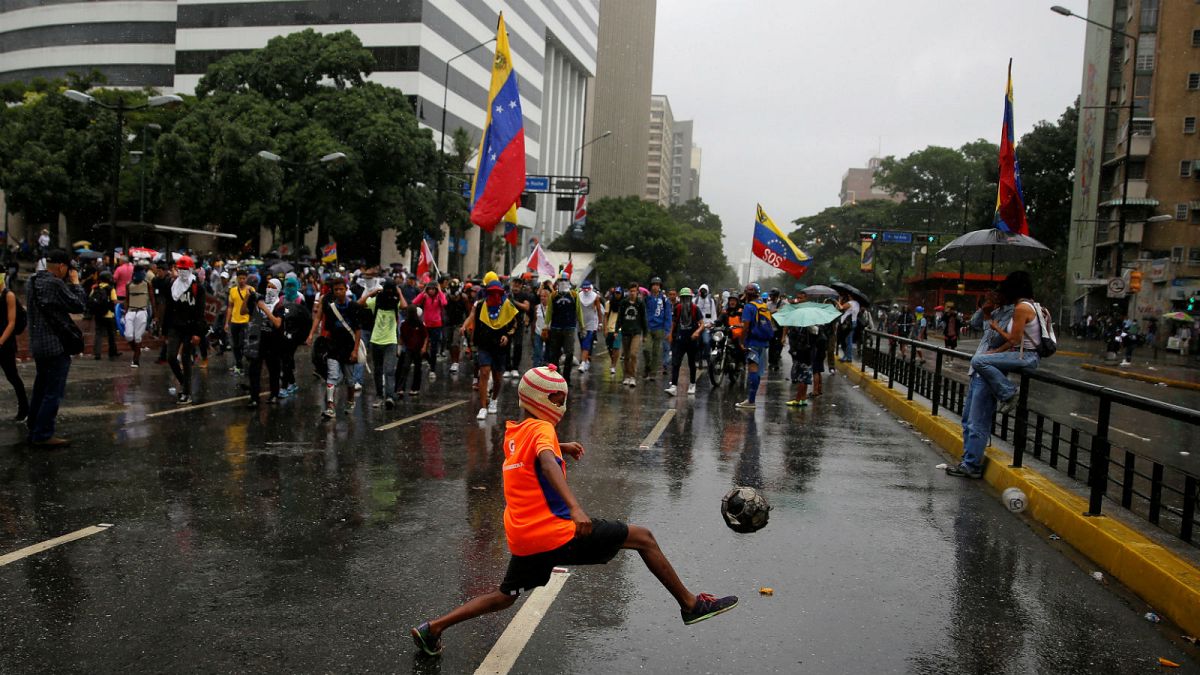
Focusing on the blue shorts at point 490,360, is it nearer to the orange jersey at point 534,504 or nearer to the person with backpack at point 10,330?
the person with backpack at point 10,330

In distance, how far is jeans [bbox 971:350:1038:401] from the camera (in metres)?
8.61

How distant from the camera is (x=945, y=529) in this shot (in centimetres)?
706

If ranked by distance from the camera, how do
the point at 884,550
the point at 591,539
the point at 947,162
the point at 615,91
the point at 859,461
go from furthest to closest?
the point at 615,91 → the point at 947,162 → the point at 859,461 → the point at 884,550 → the point at 591,539

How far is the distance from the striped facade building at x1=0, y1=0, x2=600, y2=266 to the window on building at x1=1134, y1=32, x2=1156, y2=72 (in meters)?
37.7

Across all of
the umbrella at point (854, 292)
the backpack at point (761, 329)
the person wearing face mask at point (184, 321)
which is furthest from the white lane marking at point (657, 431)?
the umbrella at point (854, 292)

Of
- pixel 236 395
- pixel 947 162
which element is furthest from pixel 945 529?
pixel 947 162

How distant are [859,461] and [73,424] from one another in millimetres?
8166

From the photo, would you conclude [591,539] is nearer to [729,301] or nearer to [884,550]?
[884,550]

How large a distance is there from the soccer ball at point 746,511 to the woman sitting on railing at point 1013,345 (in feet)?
15.8

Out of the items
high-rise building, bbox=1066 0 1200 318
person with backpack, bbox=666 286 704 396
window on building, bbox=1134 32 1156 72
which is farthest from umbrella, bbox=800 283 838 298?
window on building, bbox=1134 32 1156 72

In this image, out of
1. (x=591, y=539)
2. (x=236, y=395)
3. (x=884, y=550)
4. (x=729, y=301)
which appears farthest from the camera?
(x=729, y=301)

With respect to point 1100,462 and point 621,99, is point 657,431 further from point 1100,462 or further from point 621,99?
point 621,99

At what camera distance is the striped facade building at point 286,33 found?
53.9 metres

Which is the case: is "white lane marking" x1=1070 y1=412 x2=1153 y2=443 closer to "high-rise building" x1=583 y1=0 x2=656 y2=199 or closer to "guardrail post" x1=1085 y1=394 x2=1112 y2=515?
"guardrail post" x1=1085 y1=394 x2=1112 y2=515
